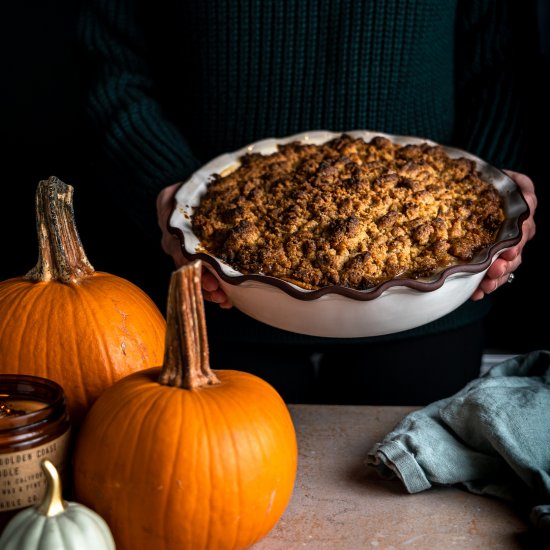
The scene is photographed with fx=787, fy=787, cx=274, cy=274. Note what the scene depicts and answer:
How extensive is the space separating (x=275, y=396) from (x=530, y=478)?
0.31m

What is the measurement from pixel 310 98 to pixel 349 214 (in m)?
0.50

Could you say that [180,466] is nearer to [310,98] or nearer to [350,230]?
[350,230]

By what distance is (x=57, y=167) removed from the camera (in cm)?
219

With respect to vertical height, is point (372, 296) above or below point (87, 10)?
below

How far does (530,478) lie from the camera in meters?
0.87

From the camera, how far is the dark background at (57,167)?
209 centimetres

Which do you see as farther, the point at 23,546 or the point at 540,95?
the point at 540,95

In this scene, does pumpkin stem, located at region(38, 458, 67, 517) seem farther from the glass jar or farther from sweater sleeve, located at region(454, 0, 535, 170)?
sweater sleeve, located at region(454, 0, 535, 170)

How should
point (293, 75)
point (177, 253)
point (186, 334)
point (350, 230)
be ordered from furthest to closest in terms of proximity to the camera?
point (293, 75) → point (177, 253) → point (350, 230) → point (186, 334)

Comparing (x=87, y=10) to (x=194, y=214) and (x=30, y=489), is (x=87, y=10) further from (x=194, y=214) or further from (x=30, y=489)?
(x=30, y=489)

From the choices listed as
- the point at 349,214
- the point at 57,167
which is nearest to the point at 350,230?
the point at 349,214


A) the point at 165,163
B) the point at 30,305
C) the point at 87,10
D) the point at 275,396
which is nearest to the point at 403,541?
the point at 275,396

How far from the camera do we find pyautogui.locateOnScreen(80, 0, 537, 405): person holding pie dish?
1.45 meters

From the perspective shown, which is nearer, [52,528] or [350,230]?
[52,528]
